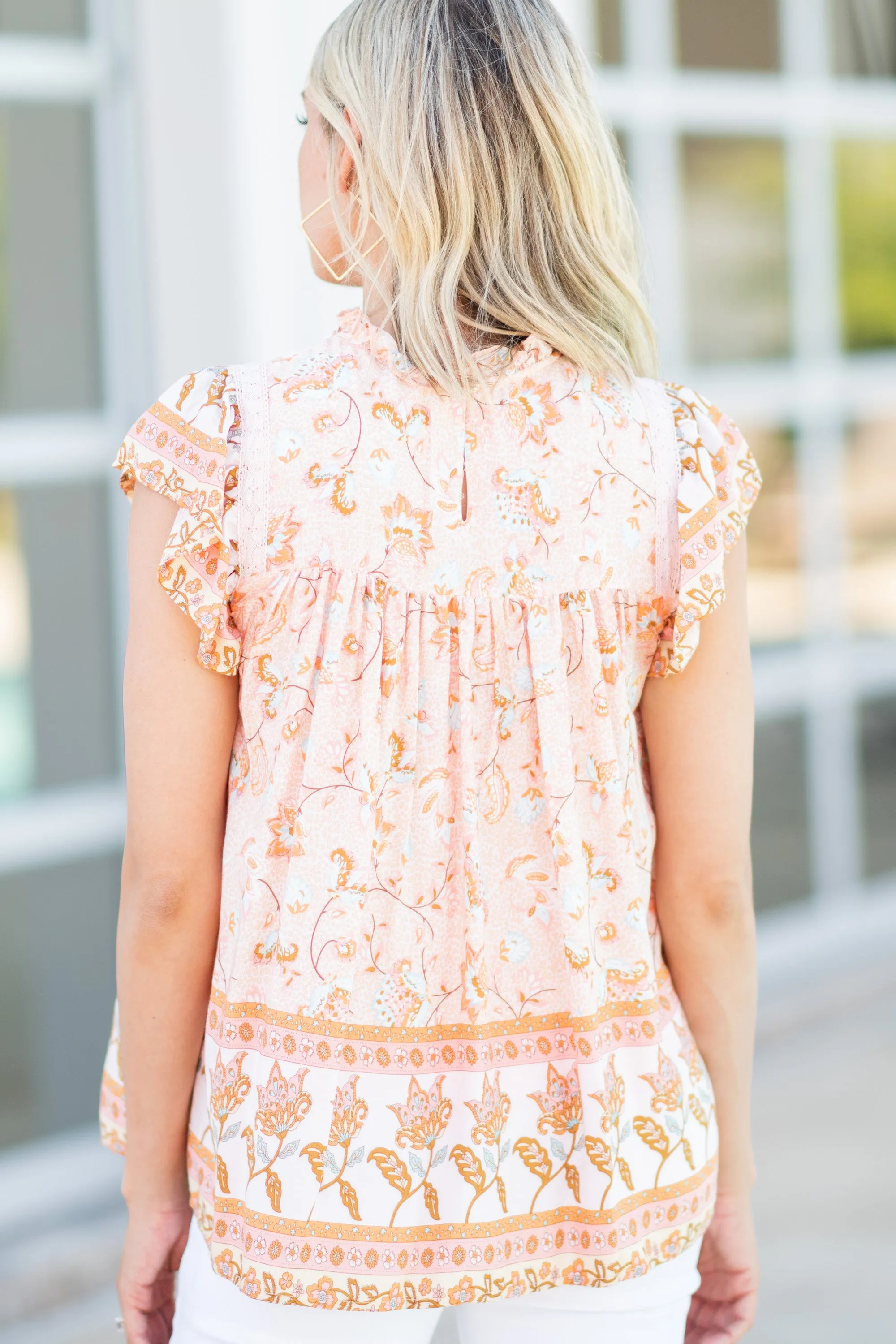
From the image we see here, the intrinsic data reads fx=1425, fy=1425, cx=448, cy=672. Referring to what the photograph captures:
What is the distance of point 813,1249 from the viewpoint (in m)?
2.55

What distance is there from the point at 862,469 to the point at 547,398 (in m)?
3.16

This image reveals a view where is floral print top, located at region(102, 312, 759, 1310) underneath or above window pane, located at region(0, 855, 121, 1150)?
above

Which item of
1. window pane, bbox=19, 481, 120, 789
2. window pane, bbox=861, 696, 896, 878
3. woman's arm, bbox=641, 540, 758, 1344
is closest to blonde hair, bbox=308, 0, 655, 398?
woman's arm, bbox=641, 540, 758, 1344

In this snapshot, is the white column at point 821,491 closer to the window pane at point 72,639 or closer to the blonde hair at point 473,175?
the window pane at point 72,639

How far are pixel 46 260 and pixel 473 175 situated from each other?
1640 millimetres

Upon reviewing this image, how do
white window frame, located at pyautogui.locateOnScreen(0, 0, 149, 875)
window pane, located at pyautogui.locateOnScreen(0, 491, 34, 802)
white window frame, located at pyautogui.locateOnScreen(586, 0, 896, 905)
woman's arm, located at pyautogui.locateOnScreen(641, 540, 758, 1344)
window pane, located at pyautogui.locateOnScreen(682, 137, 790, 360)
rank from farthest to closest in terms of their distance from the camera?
window pane, located at pyautogui.locateOnScreen(682, 137, 790, 360) < white window frame, located at pyautogui.locateOnScreen(586, 0, 896, 905) < window pane, located at pyautogui.locateOnScreen(0, 491, 34, 802) < white window frame, located at pyautogui.locateOnScreen(0, 0, 149, 875) < woman's arm, located at pyautogui.locateOnScreen(641, 540, 758, 1344)

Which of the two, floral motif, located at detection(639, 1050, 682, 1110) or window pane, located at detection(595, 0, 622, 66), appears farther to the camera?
window pane, located at detection(595, 0, 622, 66)

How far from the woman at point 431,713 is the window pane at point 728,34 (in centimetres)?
263

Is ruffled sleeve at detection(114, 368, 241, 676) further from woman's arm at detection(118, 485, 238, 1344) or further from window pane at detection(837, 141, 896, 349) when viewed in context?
window pane at detection(837, 141, 896, 349)

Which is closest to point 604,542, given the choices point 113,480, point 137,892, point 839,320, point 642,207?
point 137,892

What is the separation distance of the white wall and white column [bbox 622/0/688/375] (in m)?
1.22

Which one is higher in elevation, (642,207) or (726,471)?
(642,207)

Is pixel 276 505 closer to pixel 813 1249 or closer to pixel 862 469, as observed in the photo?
pixel 813 1249

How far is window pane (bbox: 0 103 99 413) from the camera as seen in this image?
2.42 metres
